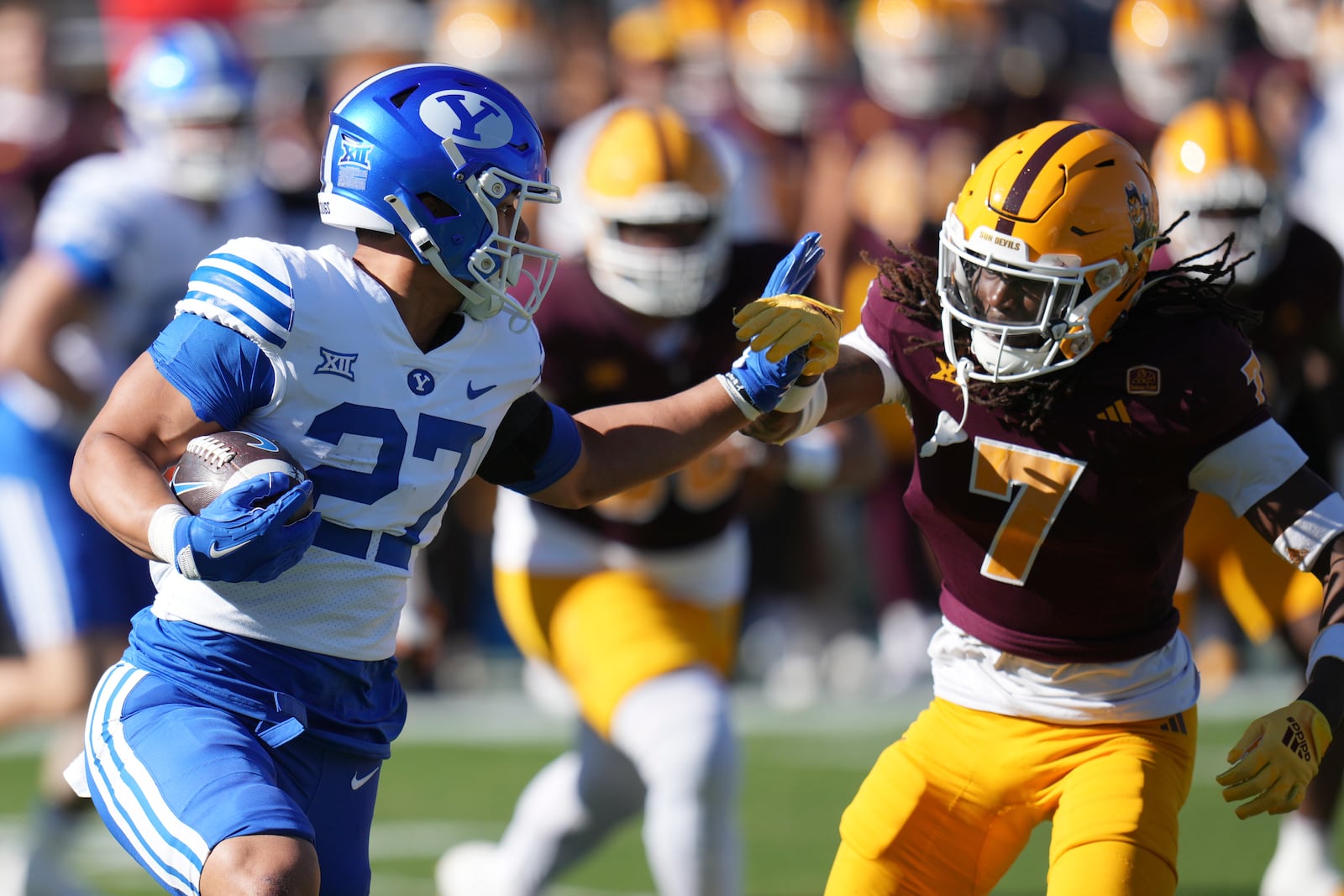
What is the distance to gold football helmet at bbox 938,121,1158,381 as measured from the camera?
2.95m

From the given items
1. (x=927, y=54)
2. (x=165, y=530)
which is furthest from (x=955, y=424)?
(x=927, y=54)

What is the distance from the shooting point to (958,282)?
3031 millimetres

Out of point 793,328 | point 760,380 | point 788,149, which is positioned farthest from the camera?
point 788,149

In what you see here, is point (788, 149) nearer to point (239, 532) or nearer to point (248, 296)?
point (248, 296)

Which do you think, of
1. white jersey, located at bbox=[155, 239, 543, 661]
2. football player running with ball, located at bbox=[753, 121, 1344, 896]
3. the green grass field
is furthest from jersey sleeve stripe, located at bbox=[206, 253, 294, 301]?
the green grass field

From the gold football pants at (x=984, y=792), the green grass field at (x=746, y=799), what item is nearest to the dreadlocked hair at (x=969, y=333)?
the gold football pants at (x=984, y=792)

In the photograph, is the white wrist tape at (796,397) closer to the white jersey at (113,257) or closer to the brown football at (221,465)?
the brown football at (221,465)

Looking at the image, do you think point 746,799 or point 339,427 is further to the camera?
point 746,799

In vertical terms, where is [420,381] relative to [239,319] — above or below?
below

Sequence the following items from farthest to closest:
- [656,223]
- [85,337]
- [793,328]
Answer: [85,337]
[656,223]
[793,328]

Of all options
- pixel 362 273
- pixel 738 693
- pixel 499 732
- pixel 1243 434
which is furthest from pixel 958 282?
pixel 738 693

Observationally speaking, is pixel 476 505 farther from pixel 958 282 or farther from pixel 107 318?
pixel 958 282

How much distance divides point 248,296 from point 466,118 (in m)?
0.46

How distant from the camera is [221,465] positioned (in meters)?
2.58
